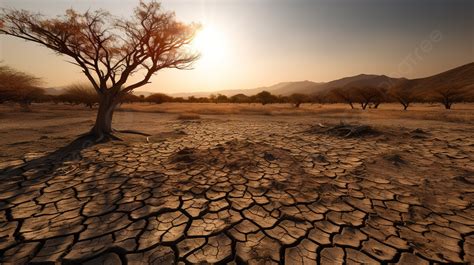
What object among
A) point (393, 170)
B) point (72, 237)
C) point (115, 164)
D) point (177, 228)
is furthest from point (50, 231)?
point (393, 170)

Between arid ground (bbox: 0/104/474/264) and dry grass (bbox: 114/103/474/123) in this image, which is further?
dry grass (bbox: 114/103/474/123)

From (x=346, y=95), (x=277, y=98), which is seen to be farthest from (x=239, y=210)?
(x=277, y=98)

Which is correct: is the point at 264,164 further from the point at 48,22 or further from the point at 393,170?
the point at 48,22

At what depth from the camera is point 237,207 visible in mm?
2938

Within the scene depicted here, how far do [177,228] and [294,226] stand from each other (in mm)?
1387

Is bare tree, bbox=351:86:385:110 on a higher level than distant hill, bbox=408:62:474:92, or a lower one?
lower

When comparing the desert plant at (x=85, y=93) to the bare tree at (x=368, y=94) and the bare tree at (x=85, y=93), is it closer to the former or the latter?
the bare tree at (x=85, y=93)

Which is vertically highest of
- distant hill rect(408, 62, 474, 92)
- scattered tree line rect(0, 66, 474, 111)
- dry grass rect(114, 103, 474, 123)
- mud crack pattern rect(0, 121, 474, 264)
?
distant hill rect(408, 62, 474, 92)

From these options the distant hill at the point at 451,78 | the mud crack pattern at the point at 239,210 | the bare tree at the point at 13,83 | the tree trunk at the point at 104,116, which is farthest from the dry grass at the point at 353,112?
the distant hill at the point at 451,78

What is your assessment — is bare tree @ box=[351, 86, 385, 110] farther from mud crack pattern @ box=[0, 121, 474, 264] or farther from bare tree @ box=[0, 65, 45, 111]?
bare tree @ box=[0, 65, 45, 111]

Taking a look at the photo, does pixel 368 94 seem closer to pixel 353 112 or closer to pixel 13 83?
pixel 353 112

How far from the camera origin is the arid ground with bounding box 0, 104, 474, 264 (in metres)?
2.07

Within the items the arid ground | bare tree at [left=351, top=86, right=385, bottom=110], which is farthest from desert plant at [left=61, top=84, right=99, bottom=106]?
bare tree at [left=351, top=86, right=385, bottom=110]

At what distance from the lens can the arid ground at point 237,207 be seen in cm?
207
